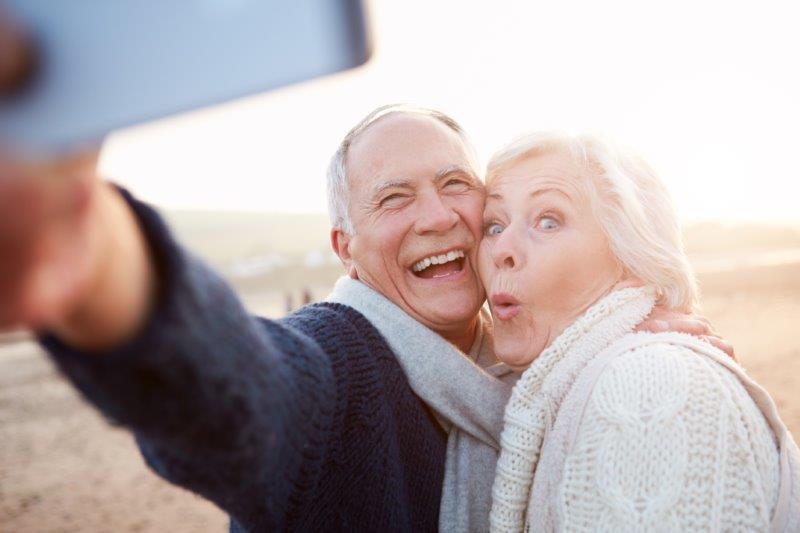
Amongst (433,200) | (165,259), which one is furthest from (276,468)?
Result: (433,200)

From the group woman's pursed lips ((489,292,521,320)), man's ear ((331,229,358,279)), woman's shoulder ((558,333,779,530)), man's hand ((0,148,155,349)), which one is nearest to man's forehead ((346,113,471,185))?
man's ear ((331,229,358,279))

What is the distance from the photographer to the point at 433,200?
103 inches

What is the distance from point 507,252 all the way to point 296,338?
923 mm

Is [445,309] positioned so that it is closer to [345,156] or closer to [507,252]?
[507,252]

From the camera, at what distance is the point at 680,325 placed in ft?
6.45

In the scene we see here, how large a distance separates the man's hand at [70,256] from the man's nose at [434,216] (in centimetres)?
170

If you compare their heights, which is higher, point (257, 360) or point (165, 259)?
point (165, 259)

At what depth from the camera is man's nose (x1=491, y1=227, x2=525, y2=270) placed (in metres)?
2.17

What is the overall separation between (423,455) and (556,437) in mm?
480

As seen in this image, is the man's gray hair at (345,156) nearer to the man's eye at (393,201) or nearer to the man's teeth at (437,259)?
the man's eye at (393,201)

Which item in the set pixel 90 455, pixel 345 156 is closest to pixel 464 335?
pixel 345 156

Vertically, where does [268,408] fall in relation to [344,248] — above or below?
above

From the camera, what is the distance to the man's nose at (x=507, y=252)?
217 cm

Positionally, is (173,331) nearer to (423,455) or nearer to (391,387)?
(391,387)
